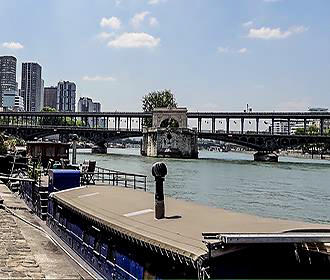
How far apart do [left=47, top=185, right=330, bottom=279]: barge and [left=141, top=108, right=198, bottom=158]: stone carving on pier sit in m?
100

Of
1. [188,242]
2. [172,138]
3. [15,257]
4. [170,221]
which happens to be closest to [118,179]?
[15,257]

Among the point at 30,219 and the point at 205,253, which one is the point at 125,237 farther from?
the point at 30,219

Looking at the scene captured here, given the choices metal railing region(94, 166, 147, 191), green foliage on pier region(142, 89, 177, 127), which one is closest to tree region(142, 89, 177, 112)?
green foliage on pier region(142, 89, 177, 127)

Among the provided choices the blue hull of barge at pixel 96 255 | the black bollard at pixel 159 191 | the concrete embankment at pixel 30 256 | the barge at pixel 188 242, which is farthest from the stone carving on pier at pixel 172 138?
the black bollard at pixel 159 191

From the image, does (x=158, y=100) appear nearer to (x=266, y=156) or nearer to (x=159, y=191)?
(x=266, y=156)

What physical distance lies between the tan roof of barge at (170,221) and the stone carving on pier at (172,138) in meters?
99.7

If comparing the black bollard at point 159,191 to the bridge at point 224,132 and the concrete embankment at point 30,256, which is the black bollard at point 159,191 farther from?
the bridge at point 224,132

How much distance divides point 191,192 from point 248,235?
124 ft

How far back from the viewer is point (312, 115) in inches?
4377

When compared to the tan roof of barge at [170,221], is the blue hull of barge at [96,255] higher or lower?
lower

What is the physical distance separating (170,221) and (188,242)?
70.5 inches

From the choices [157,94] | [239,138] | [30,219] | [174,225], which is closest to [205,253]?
[174,225]

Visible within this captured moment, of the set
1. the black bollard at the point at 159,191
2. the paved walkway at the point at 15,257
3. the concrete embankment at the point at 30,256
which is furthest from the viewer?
the concrete embankment at the point at 30,256

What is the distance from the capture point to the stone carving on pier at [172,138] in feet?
369
